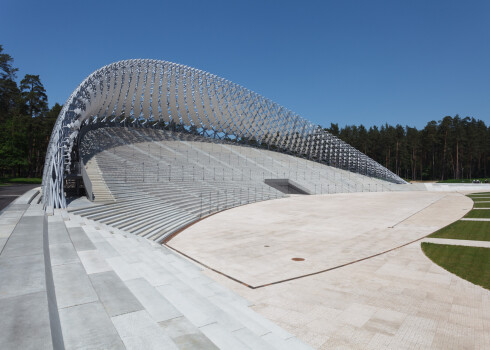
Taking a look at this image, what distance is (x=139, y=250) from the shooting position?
28.2ft

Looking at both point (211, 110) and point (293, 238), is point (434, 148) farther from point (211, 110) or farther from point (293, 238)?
point (293, 238)

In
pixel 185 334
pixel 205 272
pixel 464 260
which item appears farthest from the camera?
pixel 464 260

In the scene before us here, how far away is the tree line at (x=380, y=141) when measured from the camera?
2014 inches

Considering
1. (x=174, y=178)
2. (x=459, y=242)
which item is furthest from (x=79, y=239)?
(x=174, y=178)

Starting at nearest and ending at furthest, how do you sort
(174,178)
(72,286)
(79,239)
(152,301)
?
1. (152,301)
2. (72,286)
3. (79,239)
4. (174,178)

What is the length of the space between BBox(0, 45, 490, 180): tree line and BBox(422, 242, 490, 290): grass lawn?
2099 inches

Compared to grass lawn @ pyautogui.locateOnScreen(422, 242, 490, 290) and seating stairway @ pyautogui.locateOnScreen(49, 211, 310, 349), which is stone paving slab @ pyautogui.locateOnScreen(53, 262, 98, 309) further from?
grass lawn @ pyautogui.locateOnScreen(422, 242, 490, 290)

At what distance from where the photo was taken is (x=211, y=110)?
5794 centimetres

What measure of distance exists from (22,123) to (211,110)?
35322 mm

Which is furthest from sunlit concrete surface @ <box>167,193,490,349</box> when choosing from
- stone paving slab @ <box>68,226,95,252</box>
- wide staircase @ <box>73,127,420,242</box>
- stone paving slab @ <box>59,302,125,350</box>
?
wide staircase @ <box>73,127,420,242</box>

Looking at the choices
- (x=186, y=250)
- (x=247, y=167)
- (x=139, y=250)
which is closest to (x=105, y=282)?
(x=139, y=250)

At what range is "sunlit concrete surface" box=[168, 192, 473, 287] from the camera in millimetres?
9758

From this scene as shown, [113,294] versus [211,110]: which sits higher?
[211,110]

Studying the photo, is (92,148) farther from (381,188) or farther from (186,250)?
(381,188)
